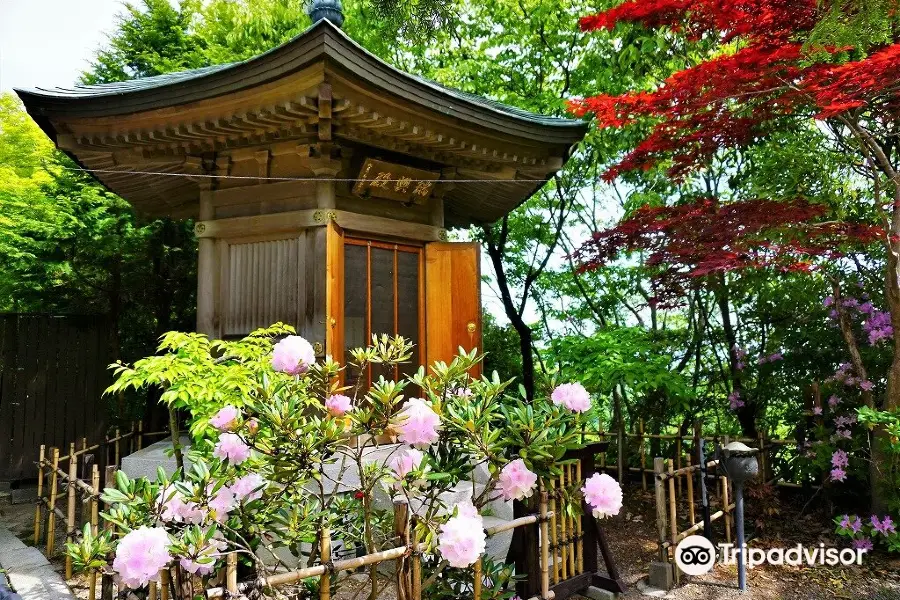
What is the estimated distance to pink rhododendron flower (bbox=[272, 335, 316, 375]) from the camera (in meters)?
2.25

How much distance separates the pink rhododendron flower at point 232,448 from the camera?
223 cm

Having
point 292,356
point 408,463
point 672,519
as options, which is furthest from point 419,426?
point 672,519

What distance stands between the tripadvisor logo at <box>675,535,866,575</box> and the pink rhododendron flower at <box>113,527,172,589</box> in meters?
4.05

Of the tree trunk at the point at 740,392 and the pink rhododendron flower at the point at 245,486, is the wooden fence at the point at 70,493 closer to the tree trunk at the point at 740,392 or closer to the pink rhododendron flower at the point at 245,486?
the pink rhododendron flower at the point at 245,486

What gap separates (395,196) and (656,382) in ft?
11.3

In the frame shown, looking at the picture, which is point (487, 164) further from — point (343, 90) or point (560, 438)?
point (560, 438)

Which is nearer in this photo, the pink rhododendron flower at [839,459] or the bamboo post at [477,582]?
the bamboo post at [477,582]

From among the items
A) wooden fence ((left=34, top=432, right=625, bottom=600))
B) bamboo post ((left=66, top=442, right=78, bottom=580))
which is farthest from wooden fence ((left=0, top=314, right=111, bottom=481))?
bamboo post ((left=66, top=442, right=78, bottom=580))

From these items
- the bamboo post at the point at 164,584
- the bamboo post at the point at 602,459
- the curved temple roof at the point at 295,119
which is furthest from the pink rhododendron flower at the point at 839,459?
the bamboo post at the point at 164,584

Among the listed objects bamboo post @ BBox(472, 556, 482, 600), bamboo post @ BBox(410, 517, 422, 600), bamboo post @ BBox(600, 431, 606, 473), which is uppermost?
bamboo post @ BBox(410, 517, 422, 600)

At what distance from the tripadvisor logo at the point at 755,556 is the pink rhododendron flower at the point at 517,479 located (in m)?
3.02

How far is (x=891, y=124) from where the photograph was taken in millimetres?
5535

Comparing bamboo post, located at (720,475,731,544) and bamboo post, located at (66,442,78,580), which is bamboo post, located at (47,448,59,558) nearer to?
bamboo post, located at (66,442,78,580)

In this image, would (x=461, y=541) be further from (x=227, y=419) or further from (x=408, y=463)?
(x=227, y=419)
